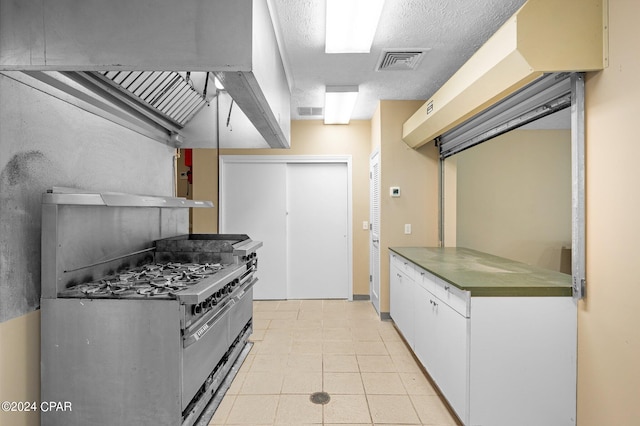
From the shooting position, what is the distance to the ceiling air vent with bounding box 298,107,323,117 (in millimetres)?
4413

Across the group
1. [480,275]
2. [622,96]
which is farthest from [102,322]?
[622,96]

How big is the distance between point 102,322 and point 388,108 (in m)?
3.74

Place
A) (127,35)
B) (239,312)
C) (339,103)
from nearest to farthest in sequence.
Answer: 1. (127,35)
2. (239,312)
3. (339,103)

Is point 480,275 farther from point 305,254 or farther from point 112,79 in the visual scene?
point 305,254

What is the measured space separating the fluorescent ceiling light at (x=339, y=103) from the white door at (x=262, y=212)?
1.08 m

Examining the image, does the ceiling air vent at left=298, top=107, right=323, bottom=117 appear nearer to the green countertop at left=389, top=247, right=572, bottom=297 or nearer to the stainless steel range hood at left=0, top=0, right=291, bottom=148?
the green countertop at left=389, top=247, right=572, bottom=297

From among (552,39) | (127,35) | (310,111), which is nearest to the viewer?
(127,35)

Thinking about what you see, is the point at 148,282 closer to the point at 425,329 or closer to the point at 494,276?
the point at 425,329

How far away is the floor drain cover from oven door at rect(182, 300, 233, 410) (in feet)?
2.50

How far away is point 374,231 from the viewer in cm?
458

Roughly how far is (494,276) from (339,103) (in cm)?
276

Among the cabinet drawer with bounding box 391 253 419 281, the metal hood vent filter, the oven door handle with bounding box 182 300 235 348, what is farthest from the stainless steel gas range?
the cabinet drawer with bounding box 391 253 419 281

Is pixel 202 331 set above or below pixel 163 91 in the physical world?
below

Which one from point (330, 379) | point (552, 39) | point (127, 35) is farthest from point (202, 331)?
point (552, 39)
